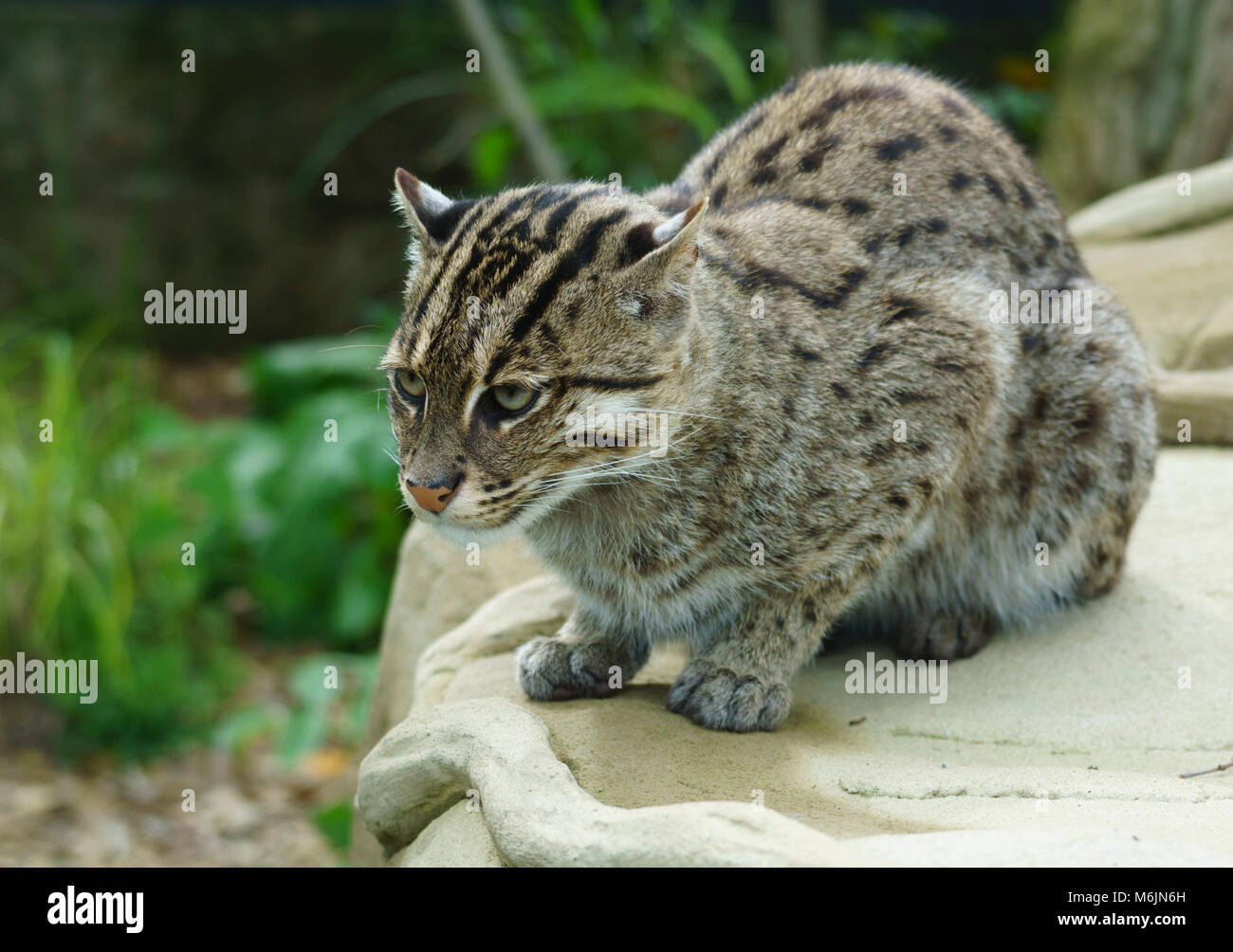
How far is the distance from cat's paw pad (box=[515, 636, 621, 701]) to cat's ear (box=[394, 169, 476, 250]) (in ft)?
4.99

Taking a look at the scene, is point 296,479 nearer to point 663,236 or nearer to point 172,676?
point 172,676

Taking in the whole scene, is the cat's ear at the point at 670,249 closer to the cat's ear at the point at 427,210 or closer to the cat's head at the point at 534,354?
the cat's head at the point at 534,354

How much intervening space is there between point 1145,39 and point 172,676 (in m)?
9.30

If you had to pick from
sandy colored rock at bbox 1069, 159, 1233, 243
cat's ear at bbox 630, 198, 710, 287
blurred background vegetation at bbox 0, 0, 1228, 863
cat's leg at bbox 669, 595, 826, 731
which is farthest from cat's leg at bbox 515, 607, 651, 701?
sandy colored rock at bbox 1069, 159, 1233, 243

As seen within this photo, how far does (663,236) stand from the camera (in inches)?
168

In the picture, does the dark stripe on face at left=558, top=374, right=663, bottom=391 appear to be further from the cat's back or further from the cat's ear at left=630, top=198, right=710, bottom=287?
the cat's back

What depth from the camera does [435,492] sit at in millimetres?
4059

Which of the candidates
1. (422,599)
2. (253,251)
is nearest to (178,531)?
(422,599)

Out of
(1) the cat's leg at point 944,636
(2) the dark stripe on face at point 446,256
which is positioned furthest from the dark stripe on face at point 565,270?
(1) the cat's leg at point 944,636

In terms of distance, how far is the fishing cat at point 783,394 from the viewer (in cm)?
421

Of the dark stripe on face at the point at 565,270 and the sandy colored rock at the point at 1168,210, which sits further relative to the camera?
the sandy colored rock at the point at 1168,210

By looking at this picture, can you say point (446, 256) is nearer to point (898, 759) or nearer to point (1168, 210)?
point (898, 759)

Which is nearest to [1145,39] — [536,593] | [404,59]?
[404,59]

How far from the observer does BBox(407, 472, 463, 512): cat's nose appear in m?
4.06
